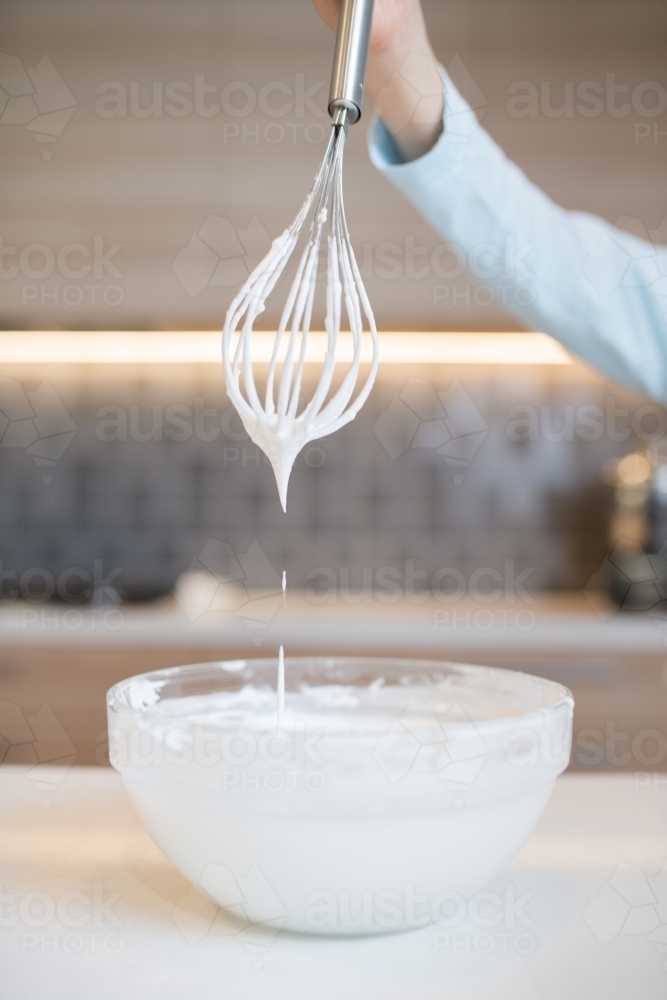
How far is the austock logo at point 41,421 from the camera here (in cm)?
170

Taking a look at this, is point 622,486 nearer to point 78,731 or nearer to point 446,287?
point 446,287

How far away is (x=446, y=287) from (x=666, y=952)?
1.25 metres

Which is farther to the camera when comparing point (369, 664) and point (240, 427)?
point (240, 427)

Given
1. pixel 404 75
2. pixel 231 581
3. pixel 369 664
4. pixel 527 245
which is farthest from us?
pixel 231 581

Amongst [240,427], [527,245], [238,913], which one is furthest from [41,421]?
[238,913]

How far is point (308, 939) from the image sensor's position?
343mm

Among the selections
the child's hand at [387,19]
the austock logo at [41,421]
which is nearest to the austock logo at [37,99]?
the austock logo at [41,421]

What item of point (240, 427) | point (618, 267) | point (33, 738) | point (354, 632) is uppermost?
point (618, 267)

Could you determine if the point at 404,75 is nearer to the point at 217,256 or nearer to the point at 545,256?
the point at 545,256

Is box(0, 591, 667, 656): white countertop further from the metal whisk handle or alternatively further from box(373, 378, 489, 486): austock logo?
the metal whisk handle

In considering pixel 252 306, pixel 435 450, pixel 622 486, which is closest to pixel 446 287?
pixel 435 450

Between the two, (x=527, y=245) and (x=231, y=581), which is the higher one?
(x=527, y=245)

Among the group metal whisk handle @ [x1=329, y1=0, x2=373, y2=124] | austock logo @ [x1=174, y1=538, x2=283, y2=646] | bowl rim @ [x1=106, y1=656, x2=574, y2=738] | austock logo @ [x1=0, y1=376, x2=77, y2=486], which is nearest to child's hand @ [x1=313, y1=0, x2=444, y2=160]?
metal whisk handle @ [x1=329, y1=0, x2=373, y2=124]

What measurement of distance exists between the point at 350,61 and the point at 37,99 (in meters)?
1.33
